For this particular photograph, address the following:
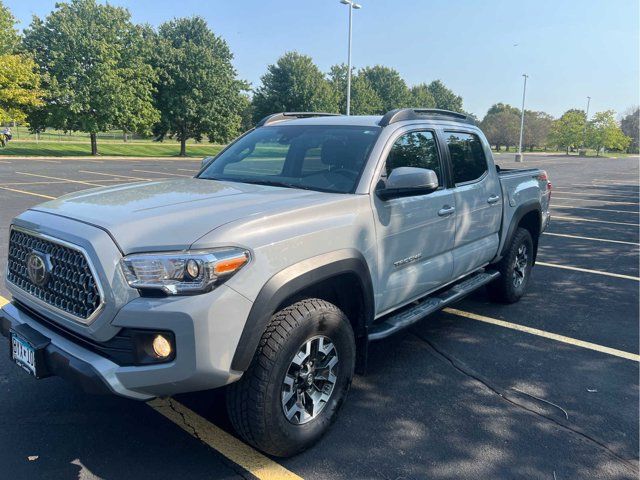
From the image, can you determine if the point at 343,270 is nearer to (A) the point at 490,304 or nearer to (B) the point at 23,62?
(A) the point at 490,304

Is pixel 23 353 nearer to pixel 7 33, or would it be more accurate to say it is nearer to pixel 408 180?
pixel 408 180

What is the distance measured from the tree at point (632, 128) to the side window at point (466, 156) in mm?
122933

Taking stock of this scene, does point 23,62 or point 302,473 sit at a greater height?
point 23,62

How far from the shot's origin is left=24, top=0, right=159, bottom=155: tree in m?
33.9

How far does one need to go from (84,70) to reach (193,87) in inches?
333

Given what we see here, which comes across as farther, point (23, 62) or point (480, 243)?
point (23, 62)

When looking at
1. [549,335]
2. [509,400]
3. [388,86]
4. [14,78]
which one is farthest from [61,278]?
[388,86]

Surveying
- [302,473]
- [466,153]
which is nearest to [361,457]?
[302,473]

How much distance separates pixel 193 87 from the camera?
40562 mm

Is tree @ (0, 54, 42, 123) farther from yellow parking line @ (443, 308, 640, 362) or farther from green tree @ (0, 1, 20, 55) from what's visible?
yellow parking line @ (443, 308, 640, 362)

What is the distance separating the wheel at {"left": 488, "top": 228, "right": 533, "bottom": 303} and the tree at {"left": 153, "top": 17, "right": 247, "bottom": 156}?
37608mm

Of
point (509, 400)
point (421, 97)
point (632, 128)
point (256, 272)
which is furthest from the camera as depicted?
point (632, 128)

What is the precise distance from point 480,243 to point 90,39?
3675cm

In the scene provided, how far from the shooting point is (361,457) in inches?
112
